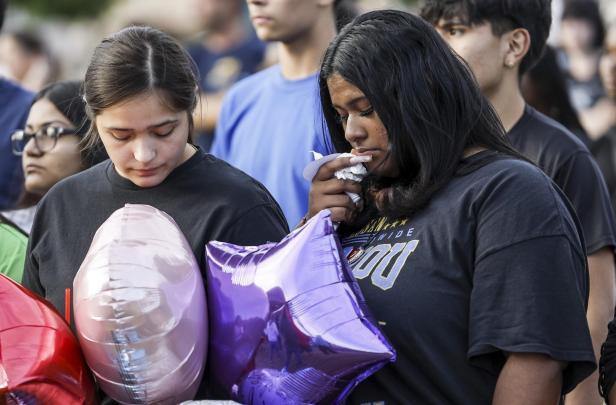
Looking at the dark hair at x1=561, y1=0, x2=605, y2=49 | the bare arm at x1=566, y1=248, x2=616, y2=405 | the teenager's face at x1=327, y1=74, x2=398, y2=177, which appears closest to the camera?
the teenager's face at x1=327, y1=74, x2=398, y2=177

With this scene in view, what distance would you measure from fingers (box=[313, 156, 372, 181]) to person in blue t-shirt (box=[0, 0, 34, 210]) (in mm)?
2050

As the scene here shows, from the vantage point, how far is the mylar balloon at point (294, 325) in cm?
244

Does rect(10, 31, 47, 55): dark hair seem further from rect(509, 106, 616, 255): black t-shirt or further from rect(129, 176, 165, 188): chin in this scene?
rect(129, 176, 165, 188): chin

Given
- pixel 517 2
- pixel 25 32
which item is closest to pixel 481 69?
pixel 517 2

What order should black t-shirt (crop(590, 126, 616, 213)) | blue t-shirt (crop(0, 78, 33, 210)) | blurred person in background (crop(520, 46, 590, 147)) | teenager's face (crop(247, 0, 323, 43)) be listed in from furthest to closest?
black t-shirt (crop(590, 126, 616, 213))
blurred person in background (crop(520, 46, 590, 147))
blue t-shirt (crop(0, 78, 33, 210))
teenager's face (crop(247, 0, 323, 43))

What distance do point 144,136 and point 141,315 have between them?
64cm

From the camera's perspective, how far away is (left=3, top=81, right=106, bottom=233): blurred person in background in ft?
12.7

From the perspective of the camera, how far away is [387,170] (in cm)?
283

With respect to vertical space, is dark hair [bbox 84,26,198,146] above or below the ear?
above

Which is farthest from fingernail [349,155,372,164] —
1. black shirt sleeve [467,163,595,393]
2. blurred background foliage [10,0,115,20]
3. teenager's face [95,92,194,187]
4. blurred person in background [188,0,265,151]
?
blurred background foliage [10,0,115,20]

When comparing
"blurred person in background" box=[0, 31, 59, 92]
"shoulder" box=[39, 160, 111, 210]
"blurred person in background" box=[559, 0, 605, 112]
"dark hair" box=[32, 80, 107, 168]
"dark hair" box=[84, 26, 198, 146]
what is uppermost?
"dark hair" box=[84, 26, 198, 146]

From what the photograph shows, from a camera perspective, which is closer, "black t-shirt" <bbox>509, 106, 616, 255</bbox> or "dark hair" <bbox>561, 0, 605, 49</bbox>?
"black t-shirt" <bbox>509, 106, 616, 255</bbox>

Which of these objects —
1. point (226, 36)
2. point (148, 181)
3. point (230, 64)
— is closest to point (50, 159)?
point (148, 181)

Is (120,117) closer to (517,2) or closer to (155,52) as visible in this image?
(155,52)
